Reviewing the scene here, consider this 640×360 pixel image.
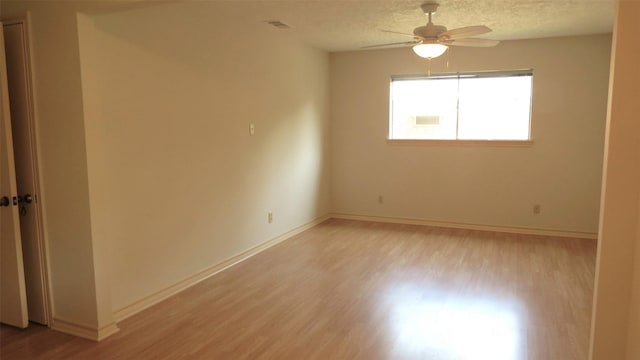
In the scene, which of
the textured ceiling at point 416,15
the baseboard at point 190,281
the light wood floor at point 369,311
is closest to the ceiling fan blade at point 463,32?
the textured ceiling at point 416,15

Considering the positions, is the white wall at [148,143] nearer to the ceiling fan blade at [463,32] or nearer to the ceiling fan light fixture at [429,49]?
the ceiling fan light fixture at [429,49]

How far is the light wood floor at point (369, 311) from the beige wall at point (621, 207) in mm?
646

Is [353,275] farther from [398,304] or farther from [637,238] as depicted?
[637,238]

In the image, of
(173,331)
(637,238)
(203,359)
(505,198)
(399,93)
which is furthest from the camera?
(399,93)

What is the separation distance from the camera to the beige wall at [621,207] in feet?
6.16

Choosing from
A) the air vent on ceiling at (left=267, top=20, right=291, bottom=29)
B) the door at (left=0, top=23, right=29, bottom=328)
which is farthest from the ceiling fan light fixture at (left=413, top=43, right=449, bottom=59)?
the door at (left=0, top=23, right=29, bottom=328)

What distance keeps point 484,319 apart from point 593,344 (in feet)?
3.30

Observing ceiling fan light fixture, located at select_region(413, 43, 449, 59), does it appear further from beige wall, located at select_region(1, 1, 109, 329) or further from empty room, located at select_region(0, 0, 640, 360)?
beige wall, located at select_region(1, 1, 109, 329)

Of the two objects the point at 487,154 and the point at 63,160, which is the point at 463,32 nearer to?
the point at 487,154

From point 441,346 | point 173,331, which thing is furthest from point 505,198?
point 173,331

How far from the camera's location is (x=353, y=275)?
3977 mm

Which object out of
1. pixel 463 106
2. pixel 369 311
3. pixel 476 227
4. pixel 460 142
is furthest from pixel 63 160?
pixel 476 227

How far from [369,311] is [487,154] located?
3.36 meters

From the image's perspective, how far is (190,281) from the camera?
3730 millimetres
